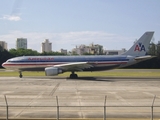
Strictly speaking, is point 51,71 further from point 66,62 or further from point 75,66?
point 66,62

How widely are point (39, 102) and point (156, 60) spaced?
72931 millimetres

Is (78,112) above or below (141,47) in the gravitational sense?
below

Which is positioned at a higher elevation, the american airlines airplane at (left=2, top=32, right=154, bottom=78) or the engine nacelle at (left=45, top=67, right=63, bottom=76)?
the american airlines airplane at (left=2, top=32, right=154, bottom=78)

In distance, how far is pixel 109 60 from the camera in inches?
1740

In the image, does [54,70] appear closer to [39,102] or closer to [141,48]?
[141,48]

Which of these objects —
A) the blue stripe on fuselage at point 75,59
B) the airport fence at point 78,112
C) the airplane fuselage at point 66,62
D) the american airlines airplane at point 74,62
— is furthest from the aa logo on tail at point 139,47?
the airport fence at point 78,112

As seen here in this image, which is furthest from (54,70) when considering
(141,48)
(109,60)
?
(141,48)

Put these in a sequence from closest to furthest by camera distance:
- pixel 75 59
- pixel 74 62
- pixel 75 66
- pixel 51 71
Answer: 1. pixel 51 71
2. pixel 75 66
3. pixel 74 62
4. pixel 75 59

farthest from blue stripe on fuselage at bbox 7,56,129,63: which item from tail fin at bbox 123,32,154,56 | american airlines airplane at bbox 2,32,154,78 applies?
tail fin at bbox 123,32,154,56

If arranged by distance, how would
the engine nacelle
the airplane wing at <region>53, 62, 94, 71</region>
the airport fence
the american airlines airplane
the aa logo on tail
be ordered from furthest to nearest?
the aa logo on tail, the american airlines airplane, the airplane wing at <region>53, 62, 94, 71</region>, the engine nacelle, the airport fence

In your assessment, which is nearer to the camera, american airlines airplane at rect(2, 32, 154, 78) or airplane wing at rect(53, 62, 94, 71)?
airplane wing at rect(53, 62, 94, 71)

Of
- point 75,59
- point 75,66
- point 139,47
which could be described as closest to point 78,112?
point 75,66

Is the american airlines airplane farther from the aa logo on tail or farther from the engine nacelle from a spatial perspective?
the engine nacelle

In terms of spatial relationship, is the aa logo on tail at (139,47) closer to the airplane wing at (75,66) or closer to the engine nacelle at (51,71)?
the airplane wing at (75,66)
